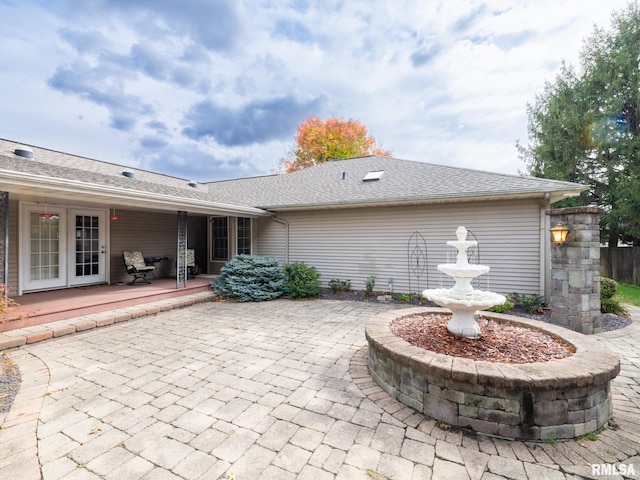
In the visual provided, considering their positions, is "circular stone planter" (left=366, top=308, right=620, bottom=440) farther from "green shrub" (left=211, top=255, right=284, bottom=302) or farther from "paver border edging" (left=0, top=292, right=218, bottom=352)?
"green shrub" (left=211, top=255, right=284, bottom=302)

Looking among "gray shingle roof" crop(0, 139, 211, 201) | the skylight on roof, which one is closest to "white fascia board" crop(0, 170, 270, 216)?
Result: "gray shingle roof" crop(0, 139, 211, 201)

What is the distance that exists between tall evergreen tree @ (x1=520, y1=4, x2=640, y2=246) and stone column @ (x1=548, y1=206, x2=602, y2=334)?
31.8ft

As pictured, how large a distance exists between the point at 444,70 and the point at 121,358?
31.0 feet

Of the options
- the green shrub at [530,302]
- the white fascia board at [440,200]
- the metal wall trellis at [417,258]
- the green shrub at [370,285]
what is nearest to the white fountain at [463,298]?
the white fascia board at [440,200]

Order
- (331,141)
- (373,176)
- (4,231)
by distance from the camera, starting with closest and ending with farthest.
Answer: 1. (4,231)
2. (373,176)
3. (331,141)

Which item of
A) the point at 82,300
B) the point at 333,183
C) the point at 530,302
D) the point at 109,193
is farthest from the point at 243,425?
the point at 333,183

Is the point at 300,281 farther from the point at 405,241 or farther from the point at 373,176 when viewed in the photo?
the point at 373,176

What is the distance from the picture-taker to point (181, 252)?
754 cm

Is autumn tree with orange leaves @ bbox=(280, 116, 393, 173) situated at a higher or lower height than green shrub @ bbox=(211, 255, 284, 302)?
higher

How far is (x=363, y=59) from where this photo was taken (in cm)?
962

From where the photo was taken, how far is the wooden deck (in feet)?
15.4

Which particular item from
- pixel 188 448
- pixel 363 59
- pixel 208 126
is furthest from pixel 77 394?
pixel 208 126

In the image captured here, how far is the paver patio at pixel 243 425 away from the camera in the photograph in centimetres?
187

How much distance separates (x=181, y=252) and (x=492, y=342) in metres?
7.12
